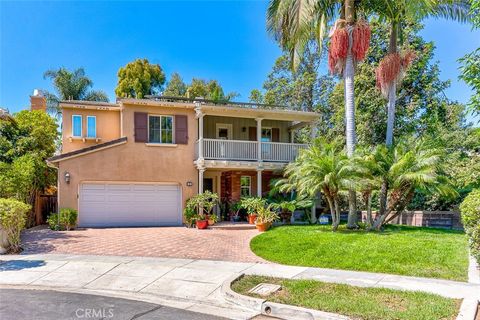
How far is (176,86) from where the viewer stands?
115 ft

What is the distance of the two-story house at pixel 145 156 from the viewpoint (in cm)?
1702

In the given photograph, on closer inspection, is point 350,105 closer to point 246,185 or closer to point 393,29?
point 393,29

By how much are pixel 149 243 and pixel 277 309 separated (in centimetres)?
730

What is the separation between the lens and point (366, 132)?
21.9 m

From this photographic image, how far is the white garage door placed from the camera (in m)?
17.0

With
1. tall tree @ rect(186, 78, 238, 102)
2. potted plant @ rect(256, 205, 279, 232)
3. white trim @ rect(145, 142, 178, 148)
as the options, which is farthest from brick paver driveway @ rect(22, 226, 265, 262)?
tall tree @ rect(186, 78, 238, 102)

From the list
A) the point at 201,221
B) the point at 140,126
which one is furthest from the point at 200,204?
the point at 140,126

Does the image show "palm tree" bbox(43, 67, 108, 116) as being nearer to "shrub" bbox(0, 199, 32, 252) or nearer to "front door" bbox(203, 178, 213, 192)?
"front door" bbox(203, 178, 213, 192)

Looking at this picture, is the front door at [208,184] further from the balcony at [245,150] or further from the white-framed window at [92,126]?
the white-framed window at [92,126]

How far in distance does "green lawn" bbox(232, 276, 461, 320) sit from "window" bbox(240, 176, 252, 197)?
12.9 meters

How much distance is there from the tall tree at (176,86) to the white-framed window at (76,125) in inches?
647

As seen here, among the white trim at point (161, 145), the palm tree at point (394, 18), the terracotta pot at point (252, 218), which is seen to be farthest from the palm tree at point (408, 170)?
the white trim at point (161, 145)

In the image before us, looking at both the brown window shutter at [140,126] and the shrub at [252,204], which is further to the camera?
the brown window shutter at [140,126]

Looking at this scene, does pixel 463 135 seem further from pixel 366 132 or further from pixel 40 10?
pixel 40 10
